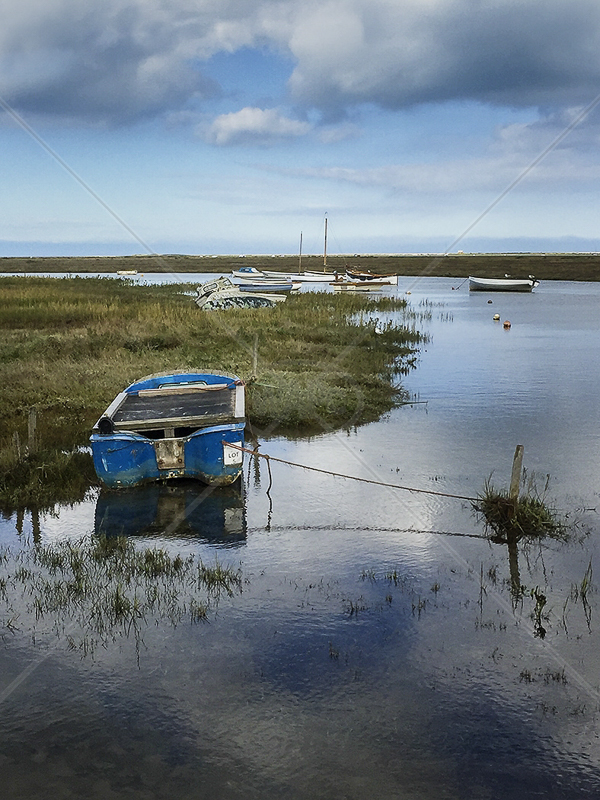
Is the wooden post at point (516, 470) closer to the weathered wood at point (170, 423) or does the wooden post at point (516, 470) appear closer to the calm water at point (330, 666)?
the calm water at point (330, 666)

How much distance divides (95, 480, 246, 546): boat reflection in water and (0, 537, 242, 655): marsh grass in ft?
2.63

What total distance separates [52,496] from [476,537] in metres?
7.50

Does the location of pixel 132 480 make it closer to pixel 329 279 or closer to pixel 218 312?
pixel 218 312

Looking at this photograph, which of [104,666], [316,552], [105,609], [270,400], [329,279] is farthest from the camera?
[329,279]

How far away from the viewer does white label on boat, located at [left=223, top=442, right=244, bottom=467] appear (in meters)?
13.8

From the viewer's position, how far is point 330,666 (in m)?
8.19

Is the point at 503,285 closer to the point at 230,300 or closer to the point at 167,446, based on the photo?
the point at 230,300

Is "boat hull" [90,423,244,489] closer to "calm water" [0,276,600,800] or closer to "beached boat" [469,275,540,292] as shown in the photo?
"calm water" [0,276,600,800]

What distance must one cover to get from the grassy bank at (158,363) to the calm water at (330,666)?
12.7ft

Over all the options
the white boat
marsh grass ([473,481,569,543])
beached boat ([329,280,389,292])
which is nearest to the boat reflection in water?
marsh grass ([473,481,569,543])

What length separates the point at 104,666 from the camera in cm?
820

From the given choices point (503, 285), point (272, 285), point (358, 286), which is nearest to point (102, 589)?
point (272, 285)

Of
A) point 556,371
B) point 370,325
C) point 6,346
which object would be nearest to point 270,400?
point 6,346

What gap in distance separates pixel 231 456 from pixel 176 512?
144 cm
